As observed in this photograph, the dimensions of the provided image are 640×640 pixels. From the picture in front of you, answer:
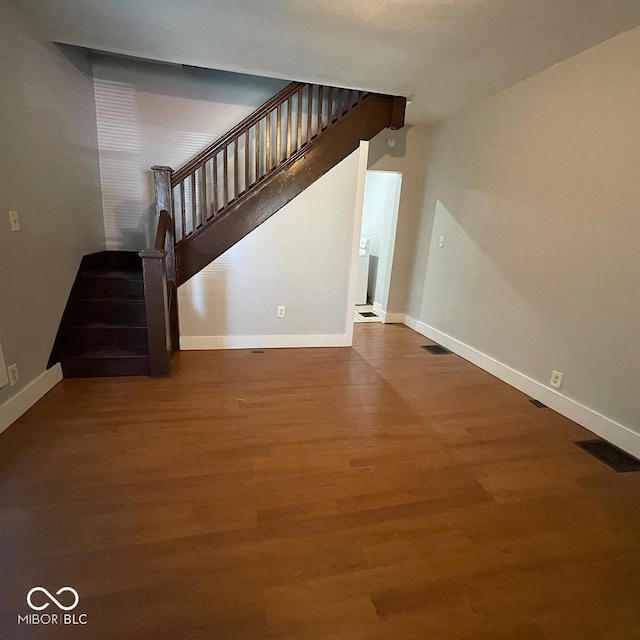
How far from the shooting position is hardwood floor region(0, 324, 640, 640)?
1.17 meters

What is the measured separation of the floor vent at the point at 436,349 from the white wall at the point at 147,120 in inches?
130

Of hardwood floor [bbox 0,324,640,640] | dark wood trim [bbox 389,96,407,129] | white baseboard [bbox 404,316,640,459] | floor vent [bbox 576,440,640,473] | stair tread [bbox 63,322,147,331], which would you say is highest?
dark wood trim [bbox 389,96,407,129]

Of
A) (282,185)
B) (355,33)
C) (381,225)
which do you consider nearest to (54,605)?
(282,185)

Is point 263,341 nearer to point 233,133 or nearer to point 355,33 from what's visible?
point 233,133

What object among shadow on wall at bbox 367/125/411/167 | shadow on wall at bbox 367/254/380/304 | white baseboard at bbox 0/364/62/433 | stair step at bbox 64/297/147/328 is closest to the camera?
white baseboard at bbox 0/364/62/433

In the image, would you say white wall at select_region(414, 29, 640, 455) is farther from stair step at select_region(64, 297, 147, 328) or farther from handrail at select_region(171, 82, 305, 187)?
stair step at select_region(64, 297, 147, 328)

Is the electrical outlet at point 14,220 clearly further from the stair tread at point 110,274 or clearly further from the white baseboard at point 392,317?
the white baseboard at point 392,317

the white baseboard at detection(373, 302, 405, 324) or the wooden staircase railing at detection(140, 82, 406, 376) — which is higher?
the wooden staircase railing at detection(140, 82, 406, 376)

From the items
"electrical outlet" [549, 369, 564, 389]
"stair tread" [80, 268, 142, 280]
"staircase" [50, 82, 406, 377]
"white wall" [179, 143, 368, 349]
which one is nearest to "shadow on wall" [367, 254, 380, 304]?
"white wall" [179, 143, 368, 349]

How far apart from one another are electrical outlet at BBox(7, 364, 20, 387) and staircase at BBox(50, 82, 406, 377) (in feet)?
1.69

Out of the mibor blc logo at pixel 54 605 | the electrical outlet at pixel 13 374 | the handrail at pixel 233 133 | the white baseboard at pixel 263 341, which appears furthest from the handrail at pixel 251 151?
the mibor blc logo at pixel 54 605

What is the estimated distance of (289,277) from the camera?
3.54 m

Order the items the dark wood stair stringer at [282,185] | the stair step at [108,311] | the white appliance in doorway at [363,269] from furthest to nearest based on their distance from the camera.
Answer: the white appliance in doorway at [363,269]
the dark wood stair stringer at [282,185]
the stair step at [108,311]

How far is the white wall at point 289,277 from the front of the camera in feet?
11.0
